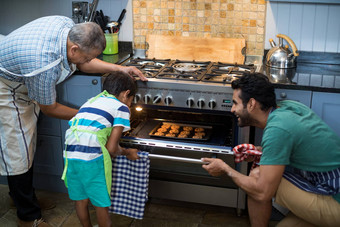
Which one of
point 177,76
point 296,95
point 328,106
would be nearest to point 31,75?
point 177,76

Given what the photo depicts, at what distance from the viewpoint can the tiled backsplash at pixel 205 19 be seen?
9.77 ft

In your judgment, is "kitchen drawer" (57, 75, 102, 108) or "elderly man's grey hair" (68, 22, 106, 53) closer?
"elderly man's grey hair" (68, 22, 106, 53)

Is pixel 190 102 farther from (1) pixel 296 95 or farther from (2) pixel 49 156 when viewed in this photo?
(2) pixel 49 156

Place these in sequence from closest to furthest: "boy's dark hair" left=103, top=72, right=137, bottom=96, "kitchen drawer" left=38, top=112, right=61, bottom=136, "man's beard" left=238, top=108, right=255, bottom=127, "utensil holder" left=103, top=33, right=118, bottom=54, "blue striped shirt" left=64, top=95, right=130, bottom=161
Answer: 1. "man's beard" left=238, top=108, right=255, bottom=127
2. "blue striped shirt" left=64, top=95, right=130, bottom=161
3. "boy's dark hair" left=103, top=72, right=137, bottom=96
4. "kitchen drawer" left=38, top=112, right=61, bottom=136
5. "utensil holder" left=103, top=33, right=118, bottom=54

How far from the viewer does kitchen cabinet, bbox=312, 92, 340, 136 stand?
8.13 feet

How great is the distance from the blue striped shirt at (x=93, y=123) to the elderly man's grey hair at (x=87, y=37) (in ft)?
0.90

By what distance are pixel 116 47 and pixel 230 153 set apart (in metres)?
1.18

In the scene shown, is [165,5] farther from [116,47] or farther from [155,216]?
[155,216]

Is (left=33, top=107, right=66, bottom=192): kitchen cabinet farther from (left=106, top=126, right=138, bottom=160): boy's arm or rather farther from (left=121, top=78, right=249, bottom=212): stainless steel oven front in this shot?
(left=106, top=126, right=138, bottom=160): boy's arm

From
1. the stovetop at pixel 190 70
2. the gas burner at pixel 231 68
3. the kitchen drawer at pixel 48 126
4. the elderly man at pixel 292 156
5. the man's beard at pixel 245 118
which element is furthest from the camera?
the kitchen drawer at pixel 48 126

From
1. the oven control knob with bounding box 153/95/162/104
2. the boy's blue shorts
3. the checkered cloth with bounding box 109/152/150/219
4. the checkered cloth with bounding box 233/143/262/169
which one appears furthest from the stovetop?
the boy's blue shorts

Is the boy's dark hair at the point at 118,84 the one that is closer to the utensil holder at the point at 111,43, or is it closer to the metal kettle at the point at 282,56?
the utensil holder at the point at 111,43

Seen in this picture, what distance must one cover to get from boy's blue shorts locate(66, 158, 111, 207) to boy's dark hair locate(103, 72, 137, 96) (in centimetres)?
37

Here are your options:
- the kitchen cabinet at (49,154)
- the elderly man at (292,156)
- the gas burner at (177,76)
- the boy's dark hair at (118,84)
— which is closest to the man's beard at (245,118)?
the elderly man at (292,156)
